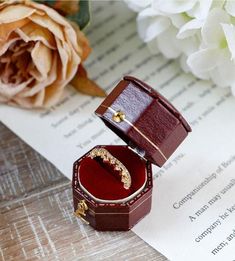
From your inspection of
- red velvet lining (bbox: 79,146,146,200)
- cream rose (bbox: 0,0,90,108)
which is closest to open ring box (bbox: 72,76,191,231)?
red velvet lining (bbox: 79,146,146,200)

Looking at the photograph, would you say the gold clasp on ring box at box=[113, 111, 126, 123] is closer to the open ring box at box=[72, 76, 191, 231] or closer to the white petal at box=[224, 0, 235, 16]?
the open ring box at box=[72, 76, 191, 231]

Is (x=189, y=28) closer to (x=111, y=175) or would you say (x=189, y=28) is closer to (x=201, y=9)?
(x=201, y=9)

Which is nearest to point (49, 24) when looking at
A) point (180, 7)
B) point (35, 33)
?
point (35, 33)

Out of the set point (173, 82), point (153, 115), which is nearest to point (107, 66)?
point (173, 82)

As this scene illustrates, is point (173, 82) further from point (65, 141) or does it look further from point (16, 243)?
point (16, 243)

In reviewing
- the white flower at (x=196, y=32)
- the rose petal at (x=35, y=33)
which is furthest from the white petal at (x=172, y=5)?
the rose petal at (x=35, y=33)

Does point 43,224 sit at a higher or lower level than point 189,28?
lower

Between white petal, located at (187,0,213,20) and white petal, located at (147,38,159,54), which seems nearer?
white petal, located at (187,0,213,20)
